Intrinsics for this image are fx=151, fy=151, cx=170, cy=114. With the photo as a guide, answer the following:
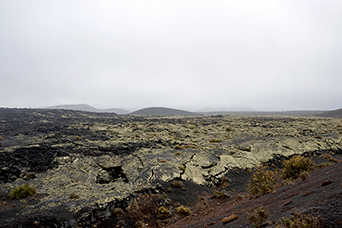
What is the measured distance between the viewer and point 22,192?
9820 millimetres

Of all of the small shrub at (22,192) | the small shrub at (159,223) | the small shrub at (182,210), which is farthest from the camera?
the small shrub at (182,210)

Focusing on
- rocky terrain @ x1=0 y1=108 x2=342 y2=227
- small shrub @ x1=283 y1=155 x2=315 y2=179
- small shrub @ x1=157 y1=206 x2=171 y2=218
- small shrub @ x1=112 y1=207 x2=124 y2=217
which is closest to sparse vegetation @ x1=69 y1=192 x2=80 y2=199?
rocky terrain @ x1=0 y1=108 x2=342 y2=227

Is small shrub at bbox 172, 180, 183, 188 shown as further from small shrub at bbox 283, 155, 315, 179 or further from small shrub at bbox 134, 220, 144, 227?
small shrub at bbox 283, 155, 315, 179

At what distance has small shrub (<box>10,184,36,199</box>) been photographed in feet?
31.5

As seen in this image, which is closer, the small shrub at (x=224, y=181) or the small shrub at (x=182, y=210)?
the small shrub at (x=182, y=210)

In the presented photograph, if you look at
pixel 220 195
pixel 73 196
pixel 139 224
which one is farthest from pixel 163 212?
pixel 73 196

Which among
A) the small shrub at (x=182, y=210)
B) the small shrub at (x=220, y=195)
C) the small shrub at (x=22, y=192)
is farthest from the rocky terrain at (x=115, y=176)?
the small shrub at (x=182, y=210)

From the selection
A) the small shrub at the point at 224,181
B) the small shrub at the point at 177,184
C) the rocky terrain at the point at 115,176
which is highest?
the rocky terrain at the point at 115,176

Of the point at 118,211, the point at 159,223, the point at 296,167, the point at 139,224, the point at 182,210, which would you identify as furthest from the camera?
the point at 296,167

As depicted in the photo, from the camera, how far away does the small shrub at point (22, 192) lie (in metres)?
9.59

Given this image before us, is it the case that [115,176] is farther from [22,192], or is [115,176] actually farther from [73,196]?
[22,192]

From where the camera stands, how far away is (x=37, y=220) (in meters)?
7.58

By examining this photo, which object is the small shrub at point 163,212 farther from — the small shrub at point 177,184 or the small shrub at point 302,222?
the small shrub at point 302,222

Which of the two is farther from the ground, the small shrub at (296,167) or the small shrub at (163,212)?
the small shrub at (296,167)
